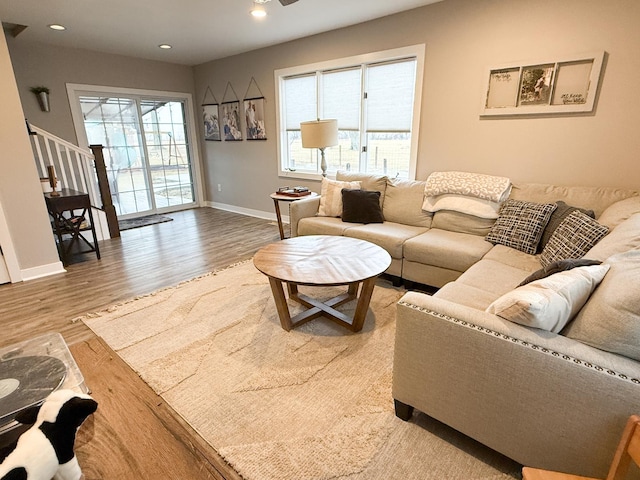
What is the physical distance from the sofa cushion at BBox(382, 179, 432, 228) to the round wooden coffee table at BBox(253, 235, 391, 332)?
91 centimetres

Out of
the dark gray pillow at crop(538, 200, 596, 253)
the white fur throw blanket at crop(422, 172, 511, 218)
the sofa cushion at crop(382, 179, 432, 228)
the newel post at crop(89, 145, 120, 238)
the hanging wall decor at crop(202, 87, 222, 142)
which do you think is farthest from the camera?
the hanging wall decor at crop(202, 87, 222, 142)

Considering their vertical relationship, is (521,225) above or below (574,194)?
below

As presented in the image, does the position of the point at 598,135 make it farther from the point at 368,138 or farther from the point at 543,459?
the point at 543,459

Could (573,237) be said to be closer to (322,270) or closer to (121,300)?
(322,270)

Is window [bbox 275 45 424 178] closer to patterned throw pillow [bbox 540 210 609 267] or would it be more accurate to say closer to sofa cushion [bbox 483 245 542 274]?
sofa cushion [bbox 483 245 542 274]

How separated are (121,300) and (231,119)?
3.75 metres

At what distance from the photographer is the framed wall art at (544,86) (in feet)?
8.54

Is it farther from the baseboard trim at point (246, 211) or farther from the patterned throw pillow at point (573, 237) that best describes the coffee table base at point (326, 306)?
the baseboard trim at point (246, 211)

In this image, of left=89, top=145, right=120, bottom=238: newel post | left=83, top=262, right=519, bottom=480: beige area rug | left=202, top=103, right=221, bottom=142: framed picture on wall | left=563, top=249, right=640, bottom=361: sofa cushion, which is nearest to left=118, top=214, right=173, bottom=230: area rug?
left=89, top=145, right=120, bottom=238: newel post

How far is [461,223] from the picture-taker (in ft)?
9.82

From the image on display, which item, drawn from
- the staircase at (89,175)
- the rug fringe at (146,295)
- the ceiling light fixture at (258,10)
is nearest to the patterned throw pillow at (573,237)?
the rug fringe at (146,295)

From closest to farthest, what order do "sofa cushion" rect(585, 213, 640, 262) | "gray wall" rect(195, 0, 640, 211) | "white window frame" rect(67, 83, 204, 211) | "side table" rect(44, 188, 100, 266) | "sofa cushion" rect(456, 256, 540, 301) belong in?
"sofa cushion" rect(585, 213, 640, 262) → "sofa cushion" rect(456, 256, 540, 301) → "gray wall" rect(195, 0, 640, 211) → "side table" rect(44, 188, 100, 266) → "white window frame" rect(67, 83, 204, 211)

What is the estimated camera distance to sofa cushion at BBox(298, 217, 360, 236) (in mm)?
3268

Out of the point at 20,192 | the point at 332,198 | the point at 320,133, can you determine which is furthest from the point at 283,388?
the point at 20,192
